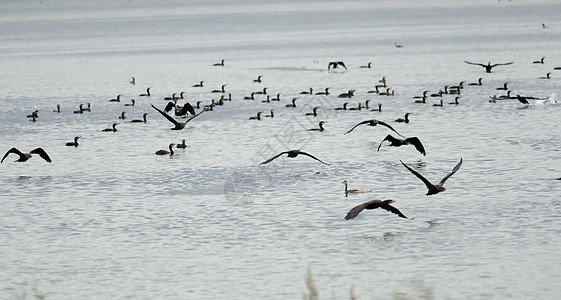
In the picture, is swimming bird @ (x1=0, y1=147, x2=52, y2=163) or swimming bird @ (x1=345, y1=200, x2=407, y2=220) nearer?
swimming bird @ (x1=345, y1=200, x2=407, y2=220)

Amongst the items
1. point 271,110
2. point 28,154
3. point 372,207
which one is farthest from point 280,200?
point 271,110

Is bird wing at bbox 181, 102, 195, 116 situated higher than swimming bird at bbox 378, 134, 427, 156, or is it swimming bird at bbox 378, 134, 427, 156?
bird wing at bbox 181, 102, 195, 116

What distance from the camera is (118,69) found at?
223ft

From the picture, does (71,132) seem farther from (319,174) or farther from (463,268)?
(463,268)

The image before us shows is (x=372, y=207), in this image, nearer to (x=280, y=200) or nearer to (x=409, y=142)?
(x=280, y=200)

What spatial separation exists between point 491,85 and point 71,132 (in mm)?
22896

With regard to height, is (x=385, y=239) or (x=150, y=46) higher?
(x=150, y=46)

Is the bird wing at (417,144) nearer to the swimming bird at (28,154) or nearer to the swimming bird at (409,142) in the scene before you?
the swimming bird at (409,142)

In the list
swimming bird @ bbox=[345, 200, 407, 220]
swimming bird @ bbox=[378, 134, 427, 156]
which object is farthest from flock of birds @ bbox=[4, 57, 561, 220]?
swimming bird @ bbox=[345, 200, 407, 220]

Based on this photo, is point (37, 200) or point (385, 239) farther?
point (37, 200)

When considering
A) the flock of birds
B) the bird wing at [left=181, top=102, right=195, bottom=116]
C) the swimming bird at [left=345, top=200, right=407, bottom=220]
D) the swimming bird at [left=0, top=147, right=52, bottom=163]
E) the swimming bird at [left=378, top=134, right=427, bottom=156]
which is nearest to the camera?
the swimming bird at [left=345, top=200, right=407, bottom=220]

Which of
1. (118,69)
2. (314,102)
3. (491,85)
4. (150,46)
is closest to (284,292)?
(314,102)

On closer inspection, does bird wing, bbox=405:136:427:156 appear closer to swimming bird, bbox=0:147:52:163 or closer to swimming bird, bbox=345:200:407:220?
swimming bird, bbox=345:200:407:220

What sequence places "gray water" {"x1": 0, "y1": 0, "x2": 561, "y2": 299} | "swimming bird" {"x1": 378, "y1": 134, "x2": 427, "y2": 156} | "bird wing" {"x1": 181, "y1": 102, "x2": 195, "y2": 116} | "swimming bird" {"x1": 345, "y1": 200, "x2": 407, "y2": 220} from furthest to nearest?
"bird wing" {"x1": 181, "y1": 102, "x2": 195, "y2": 116} → "swimming bird" {"x1": 378, "y1": 134, "x2": 427, "y2": 156} → "swimming bird" {"x1": 345, "y1": 200, "x2": 407, "y2": 220} → "gray water" {"x1": 0, "y1": 0, "x2": 561, "y2": 299}
